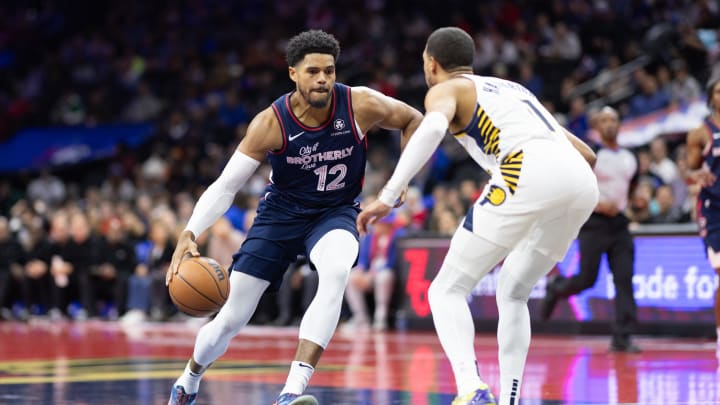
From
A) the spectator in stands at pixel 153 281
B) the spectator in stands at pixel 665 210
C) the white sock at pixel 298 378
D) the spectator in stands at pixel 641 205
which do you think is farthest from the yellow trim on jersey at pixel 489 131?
the spectator in stands at pixel 153 281

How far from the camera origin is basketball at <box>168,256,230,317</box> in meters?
6.59

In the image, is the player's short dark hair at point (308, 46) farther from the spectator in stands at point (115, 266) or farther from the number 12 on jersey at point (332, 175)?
the spectator in stands at point (115, 266)

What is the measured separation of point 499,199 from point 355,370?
407cm

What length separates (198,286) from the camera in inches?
260

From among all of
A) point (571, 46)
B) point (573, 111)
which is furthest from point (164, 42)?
point (573, 111)

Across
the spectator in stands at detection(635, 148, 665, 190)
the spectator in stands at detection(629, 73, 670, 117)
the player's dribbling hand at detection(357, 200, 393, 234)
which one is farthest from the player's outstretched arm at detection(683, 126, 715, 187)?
the spectator in stands at detection(629, 73, 670, 117)

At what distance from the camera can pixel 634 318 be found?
440 inches

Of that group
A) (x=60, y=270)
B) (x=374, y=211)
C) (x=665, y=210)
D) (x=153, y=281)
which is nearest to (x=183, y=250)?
(x=374, y=211)

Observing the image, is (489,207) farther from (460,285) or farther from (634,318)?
(634,318)

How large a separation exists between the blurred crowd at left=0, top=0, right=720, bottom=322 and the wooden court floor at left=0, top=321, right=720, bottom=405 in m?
2.01

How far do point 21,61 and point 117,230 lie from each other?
11.9 m

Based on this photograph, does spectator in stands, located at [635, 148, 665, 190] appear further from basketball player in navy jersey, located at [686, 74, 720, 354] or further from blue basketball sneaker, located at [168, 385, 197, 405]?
blue basketball sneaker, located at [168, 385, 197, 405]

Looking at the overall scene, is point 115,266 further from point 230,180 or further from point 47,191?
point 230,180

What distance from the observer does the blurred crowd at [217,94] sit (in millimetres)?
17359
